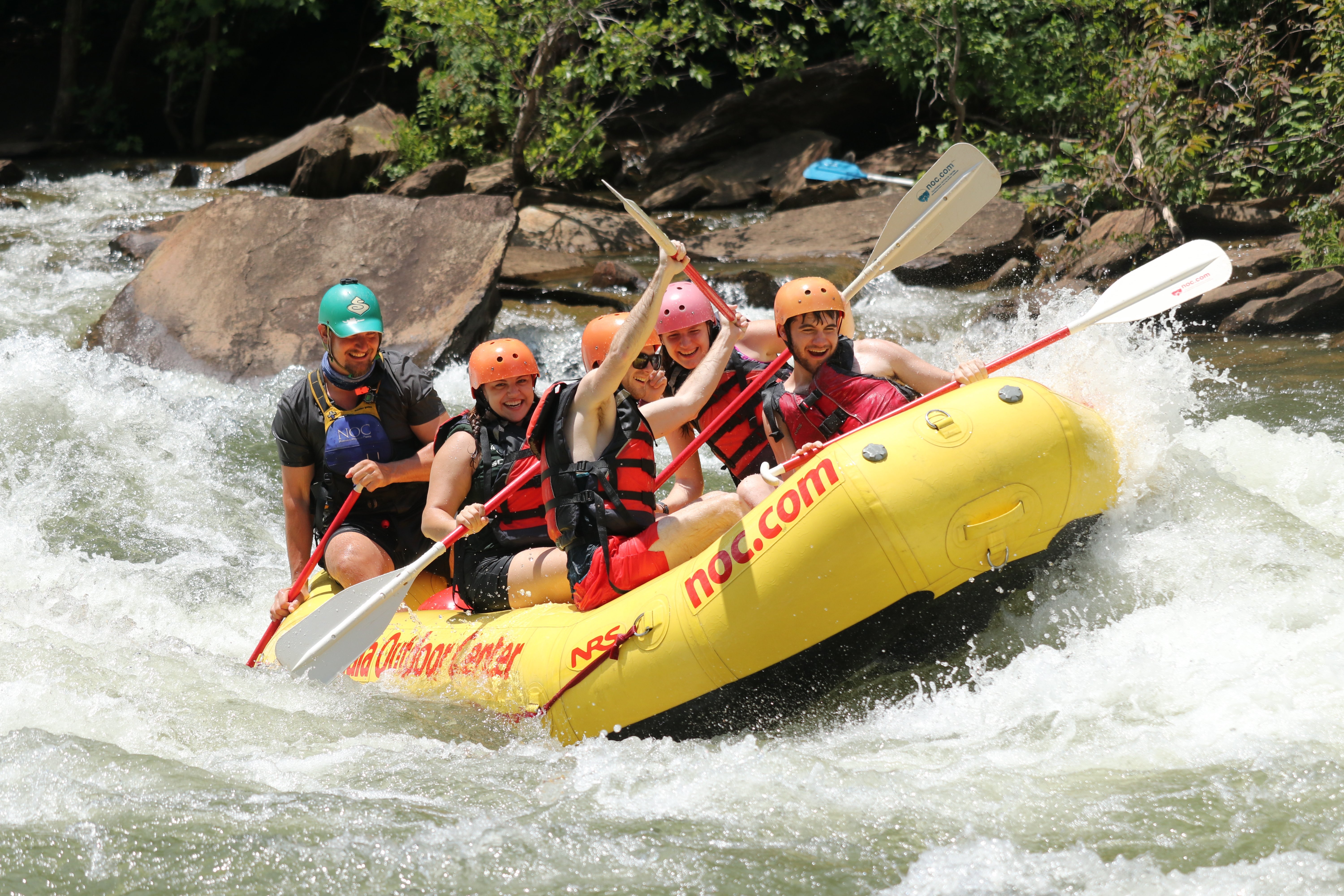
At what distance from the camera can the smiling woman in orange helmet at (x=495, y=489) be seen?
3865 millimetres

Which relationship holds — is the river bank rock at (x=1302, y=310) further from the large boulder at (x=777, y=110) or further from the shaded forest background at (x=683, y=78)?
the large boulder at (x=777, y=110)

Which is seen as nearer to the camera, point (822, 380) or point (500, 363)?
point (822, 380)

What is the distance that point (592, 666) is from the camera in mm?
3375

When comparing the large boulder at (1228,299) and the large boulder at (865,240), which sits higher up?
the large boulder at (1228,299)

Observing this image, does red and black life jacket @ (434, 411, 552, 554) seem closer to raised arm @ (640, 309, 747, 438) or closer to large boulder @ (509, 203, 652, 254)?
raised arm @ (640, 309, 747, 438)

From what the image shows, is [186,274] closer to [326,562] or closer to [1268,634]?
[326,562]

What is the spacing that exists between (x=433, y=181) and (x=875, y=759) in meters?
8.91

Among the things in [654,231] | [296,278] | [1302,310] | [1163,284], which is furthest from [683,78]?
[654,231]

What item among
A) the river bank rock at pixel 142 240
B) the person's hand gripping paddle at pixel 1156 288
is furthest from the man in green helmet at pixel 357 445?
the river bank rock at pixel 142 240

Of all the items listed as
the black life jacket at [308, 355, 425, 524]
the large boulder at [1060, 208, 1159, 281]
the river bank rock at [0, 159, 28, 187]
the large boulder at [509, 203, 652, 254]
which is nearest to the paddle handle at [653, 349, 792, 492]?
the black life jacket at [308, 355, 425, 524]

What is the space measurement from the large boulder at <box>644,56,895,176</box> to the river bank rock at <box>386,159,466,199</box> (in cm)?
237

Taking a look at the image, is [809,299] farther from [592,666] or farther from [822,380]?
[592,666]

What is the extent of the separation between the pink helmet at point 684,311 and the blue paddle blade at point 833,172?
22.6ft

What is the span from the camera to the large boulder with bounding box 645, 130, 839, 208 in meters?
11.9
